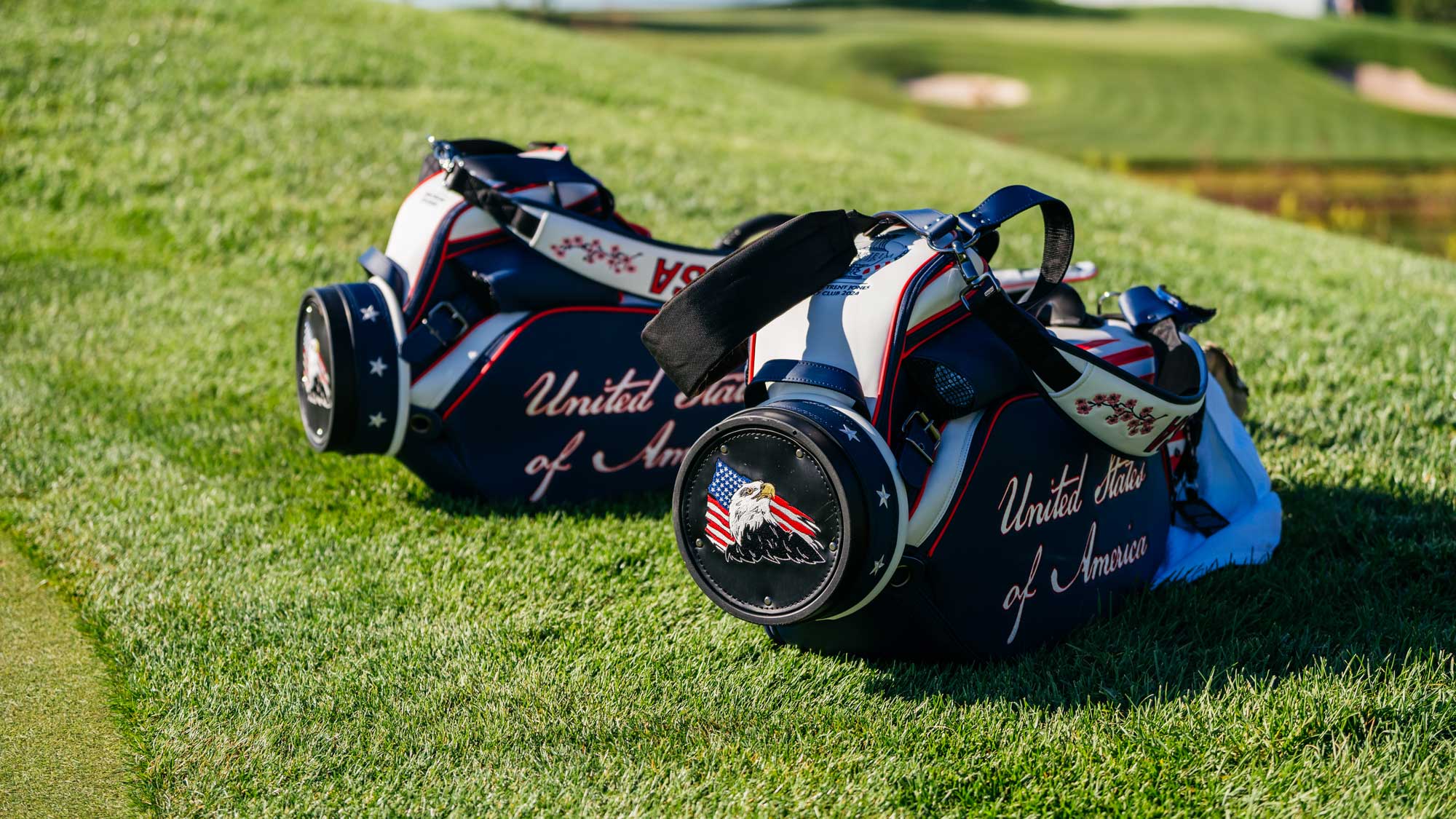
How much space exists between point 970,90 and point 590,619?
38.9 m

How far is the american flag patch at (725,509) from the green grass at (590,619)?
423 millimetres

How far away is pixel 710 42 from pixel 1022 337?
1606 inches

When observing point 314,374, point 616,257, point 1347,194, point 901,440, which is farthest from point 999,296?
point 1347,194

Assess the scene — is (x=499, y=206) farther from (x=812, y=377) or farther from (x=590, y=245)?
(x=812, y=377)

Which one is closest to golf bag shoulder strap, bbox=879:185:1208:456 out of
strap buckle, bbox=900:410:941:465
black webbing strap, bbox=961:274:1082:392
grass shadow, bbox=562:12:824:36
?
black webbing strap, bbox=961:274:1082:392

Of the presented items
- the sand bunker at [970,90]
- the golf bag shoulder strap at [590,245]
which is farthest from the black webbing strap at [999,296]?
the sand bunker at [970,90]

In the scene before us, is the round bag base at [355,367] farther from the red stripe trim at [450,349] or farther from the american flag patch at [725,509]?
the american flag patch at [725,509]

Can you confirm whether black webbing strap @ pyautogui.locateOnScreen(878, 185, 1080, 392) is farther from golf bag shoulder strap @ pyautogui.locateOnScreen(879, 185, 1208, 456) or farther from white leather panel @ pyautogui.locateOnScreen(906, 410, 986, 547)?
white leather panel @ pyautogui.locateOnScreen(906, 410, 986, 547)

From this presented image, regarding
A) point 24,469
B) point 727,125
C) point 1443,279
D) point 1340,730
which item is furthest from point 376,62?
point 1340,730

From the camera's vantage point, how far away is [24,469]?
14.4 feet

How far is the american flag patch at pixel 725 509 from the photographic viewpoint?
2.51 metres

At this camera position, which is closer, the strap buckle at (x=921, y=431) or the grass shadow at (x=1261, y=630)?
the strap buckle at (x=921, y=431)

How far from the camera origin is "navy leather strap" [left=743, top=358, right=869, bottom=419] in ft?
8.49

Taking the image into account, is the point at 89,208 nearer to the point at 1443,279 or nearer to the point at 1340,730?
the point at 1340,730
